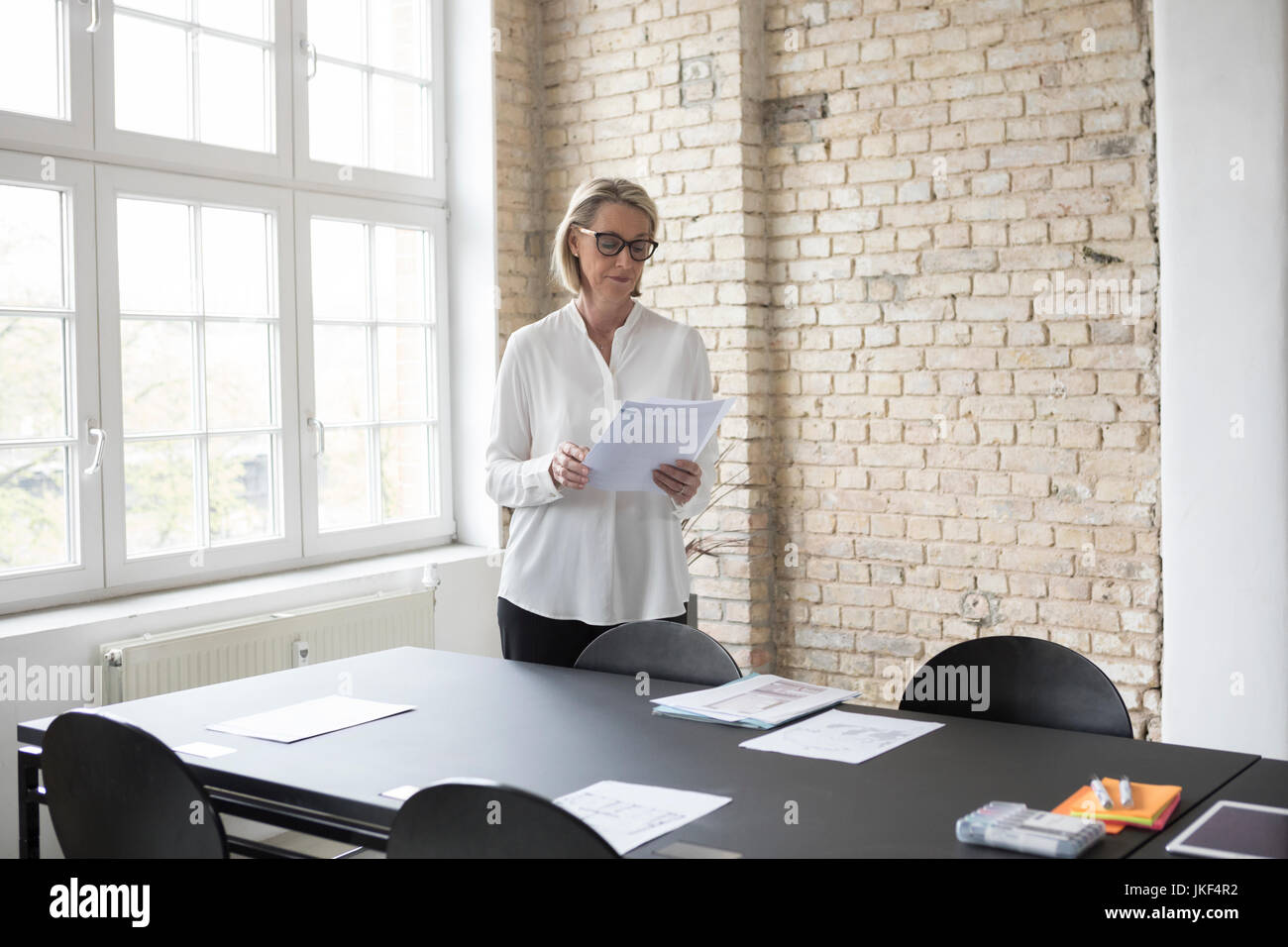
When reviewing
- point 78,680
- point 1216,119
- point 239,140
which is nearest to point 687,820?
point 78,680

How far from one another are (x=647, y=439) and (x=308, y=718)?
36.4 inches

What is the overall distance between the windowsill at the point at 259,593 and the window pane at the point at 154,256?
956 mm

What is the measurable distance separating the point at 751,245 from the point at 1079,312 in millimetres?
1273

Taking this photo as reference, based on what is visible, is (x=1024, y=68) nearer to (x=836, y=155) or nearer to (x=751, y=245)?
(x=836, y=155)

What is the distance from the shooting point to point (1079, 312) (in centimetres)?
425

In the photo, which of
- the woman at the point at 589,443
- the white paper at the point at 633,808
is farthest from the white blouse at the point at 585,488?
the white paper at the point at 633,808

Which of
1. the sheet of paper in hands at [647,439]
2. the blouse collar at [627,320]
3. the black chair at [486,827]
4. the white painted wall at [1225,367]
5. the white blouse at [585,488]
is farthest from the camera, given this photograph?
the white painted wall at [1225,367]

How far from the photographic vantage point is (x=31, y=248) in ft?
12.7

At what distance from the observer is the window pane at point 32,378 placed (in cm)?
380

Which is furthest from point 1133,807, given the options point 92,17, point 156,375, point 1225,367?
point 92,17

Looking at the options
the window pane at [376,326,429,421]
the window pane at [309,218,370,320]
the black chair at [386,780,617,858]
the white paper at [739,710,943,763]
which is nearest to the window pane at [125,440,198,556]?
the window pane at [309,218,370,320]

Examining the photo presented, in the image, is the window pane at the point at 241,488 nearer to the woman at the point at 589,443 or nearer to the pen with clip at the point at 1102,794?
the woman at the point at 589,443

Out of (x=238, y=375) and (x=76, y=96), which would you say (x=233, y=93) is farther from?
(x=238, y=375)

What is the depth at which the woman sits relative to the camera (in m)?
3.14
